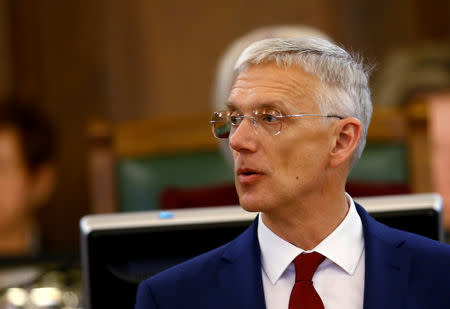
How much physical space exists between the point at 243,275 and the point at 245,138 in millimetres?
210

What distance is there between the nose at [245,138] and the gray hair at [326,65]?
0.10m

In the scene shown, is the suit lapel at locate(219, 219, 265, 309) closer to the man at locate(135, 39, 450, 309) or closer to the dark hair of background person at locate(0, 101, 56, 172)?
the man at locate(135, 39, 450, 309)

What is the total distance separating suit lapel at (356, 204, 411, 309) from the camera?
1.17 meters

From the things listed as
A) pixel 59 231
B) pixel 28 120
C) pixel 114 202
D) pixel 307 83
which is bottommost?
pixel 59 231

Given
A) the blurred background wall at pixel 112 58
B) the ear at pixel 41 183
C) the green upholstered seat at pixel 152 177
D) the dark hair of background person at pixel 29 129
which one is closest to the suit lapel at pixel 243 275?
the green upholstered seat at pixel 152 177

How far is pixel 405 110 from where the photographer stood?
2848 millimetres

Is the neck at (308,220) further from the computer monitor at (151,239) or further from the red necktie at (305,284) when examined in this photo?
the computer monitor at (151,239)

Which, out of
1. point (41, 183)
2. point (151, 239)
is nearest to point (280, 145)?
point (151, 239)

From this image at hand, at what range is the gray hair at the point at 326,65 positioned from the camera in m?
1.20

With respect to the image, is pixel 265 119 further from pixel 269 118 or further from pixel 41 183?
pixel 41 183

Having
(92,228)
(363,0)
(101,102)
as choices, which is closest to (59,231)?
(101,102)

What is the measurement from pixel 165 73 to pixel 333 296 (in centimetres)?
302

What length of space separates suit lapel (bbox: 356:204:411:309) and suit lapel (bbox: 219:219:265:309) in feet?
0.53

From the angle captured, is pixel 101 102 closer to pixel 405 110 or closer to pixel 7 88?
pixel 7 88
